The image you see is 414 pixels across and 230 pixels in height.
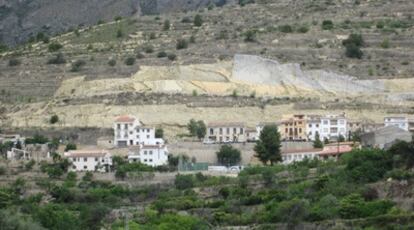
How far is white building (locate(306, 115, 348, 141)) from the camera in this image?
92688mm

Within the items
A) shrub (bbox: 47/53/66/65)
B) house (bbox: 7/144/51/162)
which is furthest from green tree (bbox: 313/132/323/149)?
shrub (bbox: 47/53/66/65)

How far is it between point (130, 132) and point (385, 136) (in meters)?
13.2

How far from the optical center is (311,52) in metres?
107

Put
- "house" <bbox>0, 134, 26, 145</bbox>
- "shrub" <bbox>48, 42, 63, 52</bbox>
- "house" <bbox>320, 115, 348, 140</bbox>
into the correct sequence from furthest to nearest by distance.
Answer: "shrub" <bbox>48, 42, 63, 52</bbox>
"house" <bbox>320, 115, 348, 140</bbox>
"house" <bbox>0, 134, 26, 145</bbox>

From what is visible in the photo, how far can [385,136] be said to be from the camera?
8669 centimetres

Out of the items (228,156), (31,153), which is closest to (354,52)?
(228,156)

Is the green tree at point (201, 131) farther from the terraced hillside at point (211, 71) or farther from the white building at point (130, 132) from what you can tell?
the terraced hillside at point (211, 71)

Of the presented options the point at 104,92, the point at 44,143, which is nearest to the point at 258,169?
the point at 44,143

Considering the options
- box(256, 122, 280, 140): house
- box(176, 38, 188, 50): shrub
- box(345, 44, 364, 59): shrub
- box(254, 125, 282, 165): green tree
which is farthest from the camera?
box(176, 38, 188, 50): shrub

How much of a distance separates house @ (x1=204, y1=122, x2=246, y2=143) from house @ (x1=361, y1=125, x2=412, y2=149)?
7078 millimetres

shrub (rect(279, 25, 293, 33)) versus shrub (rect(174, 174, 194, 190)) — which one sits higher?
shrub (rect(279, 25, 293, 33))

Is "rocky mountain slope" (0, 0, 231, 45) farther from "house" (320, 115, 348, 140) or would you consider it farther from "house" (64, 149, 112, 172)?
"house" (64, 149, 112, 172)

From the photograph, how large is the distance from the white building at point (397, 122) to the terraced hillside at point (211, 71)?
4.08m

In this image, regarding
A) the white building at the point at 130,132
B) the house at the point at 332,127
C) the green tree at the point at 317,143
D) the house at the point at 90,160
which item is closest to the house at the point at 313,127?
the house at the point at 332,127
